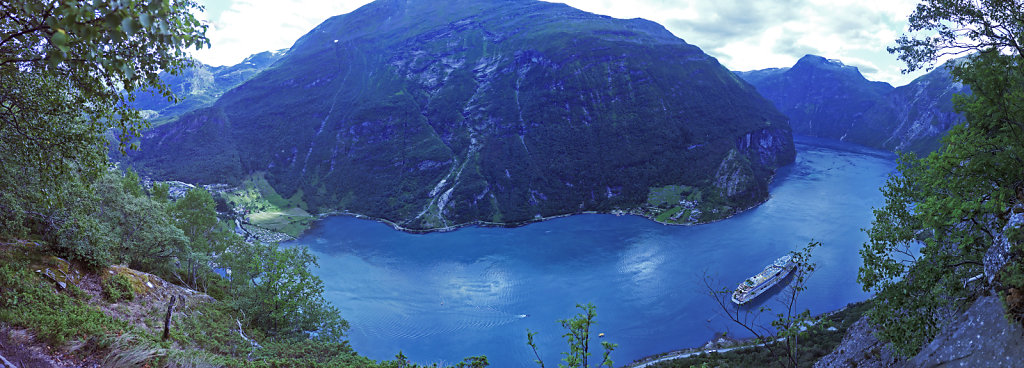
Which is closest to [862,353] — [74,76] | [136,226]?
[74,76]

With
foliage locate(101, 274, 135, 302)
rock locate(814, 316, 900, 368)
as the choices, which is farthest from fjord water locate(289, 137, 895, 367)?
foliage locate(101, 274, 135, 302)

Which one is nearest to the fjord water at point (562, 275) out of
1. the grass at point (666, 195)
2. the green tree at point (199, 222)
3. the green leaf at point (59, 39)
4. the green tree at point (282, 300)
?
the grass at point (666, 195)

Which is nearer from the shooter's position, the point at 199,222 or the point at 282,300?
the point at 282,300

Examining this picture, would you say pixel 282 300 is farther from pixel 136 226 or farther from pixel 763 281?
pixel 763 281

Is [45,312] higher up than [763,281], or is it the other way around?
[45,312]

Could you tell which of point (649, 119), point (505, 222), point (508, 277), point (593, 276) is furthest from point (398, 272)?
point (649, 119)

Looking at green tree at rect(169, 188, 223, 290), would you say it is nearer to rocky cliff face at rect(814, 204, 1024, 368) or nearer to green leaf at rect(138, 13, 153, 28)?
green leaf at rect(138, 13, 153, 28)
